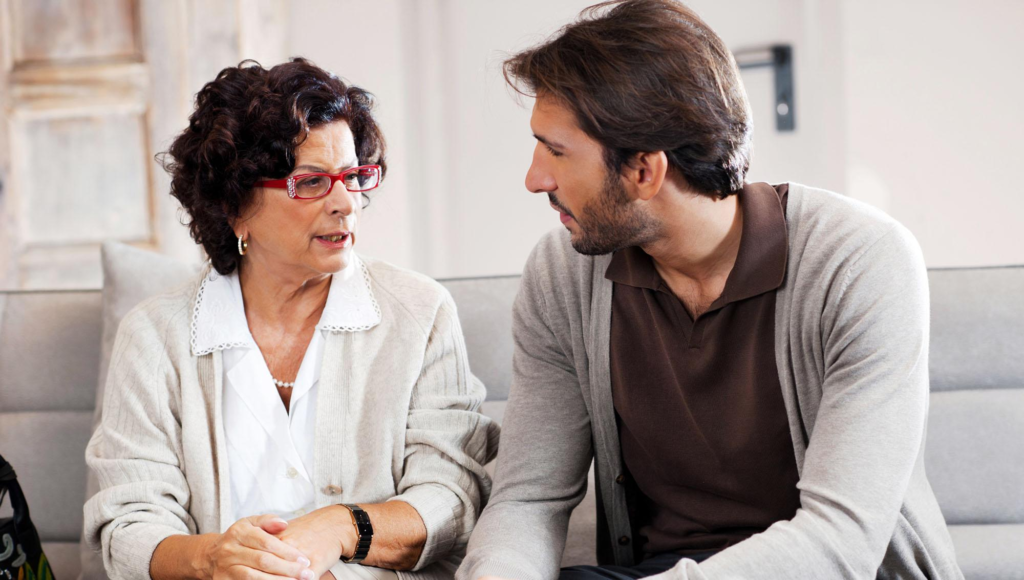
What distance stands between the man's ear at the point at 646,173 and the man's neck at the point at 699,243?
1.2 inches

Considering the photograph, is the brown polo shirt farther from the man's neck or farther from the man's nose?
the man's nose

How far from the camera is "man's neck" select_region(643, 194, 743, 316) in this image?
130 cm

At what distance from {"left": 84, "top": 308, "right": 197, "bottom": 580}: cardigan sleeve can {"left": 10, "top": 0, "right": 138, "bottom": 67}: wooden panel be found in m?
1.86

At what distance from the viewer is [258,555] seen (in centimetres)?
128

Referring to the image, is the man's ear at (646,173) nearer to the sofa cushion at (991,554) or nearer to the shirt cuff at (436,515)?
the shirt cuff at (436,515)

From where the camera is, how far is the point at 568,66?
1.28 metres

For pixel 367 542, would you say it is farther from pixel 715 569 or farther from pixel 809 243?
pixel 809 243

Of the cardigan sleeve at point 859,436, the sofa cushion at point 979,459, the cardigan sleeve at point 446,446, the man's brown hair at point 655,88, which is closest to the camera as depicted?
the cardigan sleeve at point 859,436

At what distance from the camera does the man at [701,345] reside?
111 cm

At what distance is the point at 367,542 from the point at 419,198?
2.47 m

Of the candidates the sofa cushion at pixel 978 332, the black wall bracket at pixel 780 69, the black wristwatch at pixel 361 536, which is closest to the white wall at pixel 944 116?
the black wall bracket at pixel 780 69

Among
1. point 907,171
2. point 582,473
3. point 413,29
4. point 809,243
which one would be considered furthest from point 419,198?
point 809,243

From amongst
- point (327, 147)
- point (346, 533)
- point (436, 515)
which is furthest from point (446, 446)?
point (327, 147)

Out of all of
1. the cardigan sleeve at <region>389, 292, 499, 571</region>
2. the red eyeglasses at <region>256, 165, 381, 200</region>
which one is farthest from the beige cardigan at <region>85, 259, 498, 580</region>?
the red eyeglasses at <region>256, 165, 381, 200</region>
